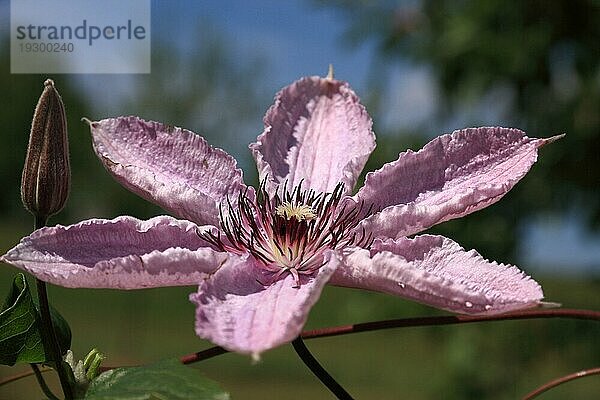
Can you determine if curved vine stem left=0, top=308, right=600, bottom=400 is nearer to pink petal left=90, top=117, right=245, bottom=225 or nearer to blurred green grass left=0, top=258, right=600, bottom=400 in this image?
pink petal left=90, top=117, right=245, bottom=225

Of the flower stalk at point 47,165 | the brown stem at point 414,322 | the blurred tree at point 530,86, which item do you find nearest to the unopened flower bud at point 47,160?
the flower stalk at point 47,165

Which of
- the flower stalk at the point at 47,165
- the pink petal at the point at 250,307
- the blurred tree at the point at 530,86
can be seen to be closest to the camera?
the pink petal at the point at 250,307

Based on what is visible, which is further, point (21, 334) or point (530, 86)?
point (530, 86)

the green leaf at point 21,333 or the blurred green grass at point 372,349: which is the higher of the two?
the green leaf at point 21,333

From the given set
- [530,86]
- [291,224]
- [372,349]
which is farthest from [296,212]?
[372,349]

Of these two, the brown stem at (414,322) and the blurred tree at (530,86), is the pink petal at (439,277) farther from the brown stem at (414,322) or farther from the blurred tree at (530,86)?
the blurred tree at (530,86)

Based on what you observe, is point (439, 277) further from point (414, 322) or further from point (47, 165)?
point (47, 165)

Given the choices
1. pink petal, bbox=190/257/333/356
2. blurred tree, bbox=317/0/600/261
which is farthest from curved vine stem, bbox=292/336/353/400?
blurred tree, bbox=317/0/600/261
